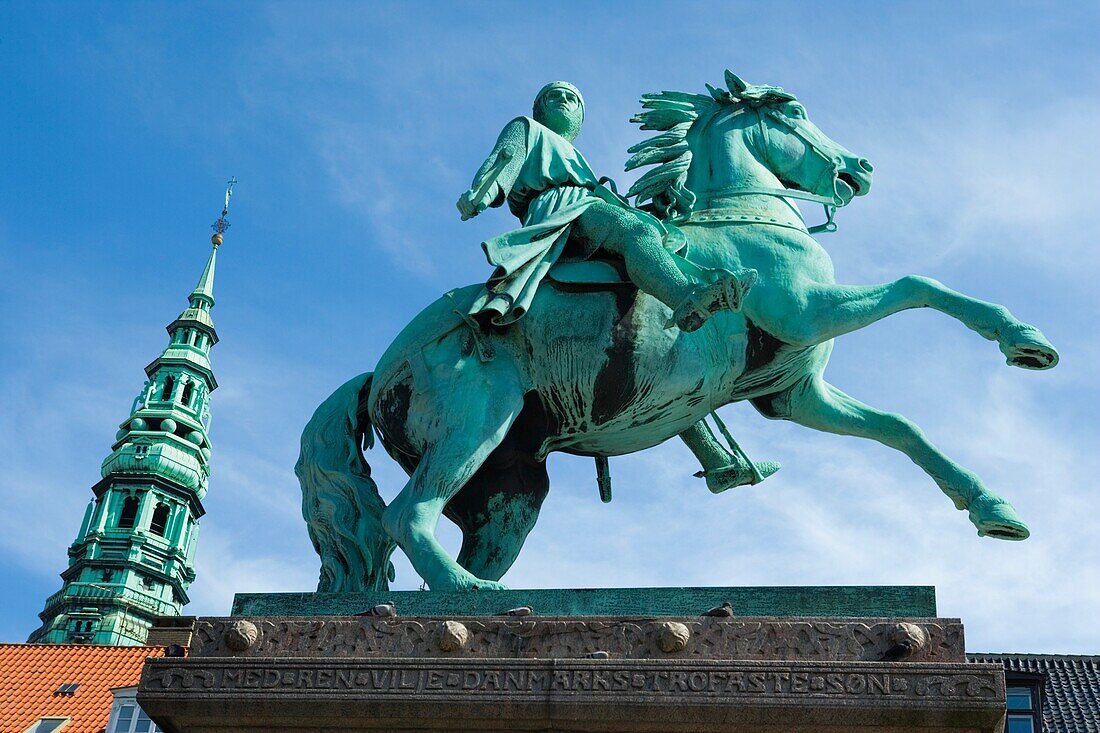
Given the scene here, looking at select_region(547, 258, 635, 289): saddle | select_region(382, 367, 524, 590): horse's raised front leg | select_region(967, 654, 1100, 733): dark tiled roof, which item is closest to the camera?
select_region(382, 367, 524, 590): horse's raised front leg

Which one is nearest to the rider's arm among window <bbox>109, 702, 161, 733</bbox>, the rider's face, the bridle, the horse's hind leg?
the rider's face

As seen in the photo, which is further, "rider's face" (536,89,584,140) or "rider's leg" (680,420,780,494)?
"rider's face" (536,89,584,140)

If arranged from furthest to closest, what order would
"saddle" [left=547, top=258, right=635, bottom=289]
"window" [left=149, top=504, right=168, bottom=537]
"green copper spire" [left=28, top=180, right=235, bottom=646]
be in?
"window" [left=149, top=504, right=168, bottom=537], "green copper spire" [left=28, top=180, right=235, bottom=646], "saddle" [left=547, top=258, right=635, bottom=289]

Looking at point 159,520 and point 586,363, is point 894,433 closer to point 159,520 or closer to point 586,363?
point 586,363

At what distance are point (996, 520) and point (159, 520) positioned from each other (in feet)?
231

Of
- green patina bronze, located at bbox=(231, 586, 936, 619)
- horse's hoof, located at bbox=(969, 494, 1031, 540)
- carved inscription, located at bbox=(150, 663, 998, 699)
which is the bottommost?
carved inscription, located at bbox=(150, 663, 998, 699)

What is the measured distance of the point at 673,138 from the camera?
11.6m

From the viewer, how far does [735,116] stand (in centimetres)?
1184

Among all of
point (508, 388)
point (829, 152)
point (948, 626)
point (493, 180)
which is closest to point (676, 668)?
point (948, 626)

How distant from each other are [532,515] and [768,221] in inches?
101

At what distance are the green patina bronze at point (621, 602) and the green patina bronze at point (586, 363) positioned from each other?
0.38m

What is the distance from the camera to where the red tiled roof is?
30125 mm

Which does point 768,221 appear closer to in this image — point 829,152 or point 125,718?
point 829,152

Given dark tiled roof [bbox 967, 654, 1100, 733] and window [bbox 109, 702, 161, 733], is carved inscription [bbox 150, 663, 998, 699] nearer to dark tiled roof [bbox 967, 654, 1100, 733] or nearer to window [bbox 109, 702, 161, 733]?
dark tiled roof [bbox 967, 654, 1100, 733]
